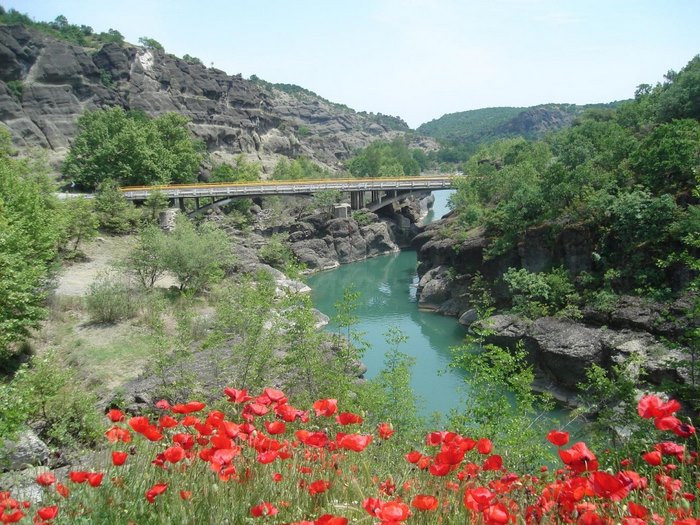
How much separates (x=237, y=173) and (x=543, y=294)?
37.5m

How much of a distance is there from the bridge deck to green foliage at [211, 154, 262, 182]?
537 centimetres

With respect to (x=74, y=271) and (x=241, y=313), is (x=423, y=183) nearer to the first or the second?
(x=74, y=271)

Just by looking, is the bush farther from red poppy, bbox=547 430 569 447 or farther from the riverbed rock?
red poppy, bbox=547 430 569 447

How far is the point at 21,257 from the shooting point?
41.8 feet

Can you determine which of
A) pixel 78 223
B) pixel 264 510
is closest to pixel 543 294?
pixel 264 510

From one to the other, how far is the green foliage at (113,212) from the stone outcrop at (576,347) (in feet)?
75.7

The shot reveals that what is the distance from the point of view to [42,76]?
161ft

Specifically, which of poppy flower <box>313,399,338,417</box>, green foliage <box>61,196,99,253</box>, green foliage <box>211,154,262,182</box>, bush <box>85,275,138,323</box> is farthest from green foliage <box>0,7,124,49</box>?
poppy flower <box>313,399,338,417</box>

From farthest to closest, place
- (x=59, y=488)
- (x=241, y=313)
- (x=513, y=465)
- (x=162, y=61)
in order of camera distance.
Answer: (x=162, y=61), (x=241, y=313), (x=513, y=465), (x=59, y=488)

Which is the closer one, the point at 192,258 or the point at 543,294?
the point at 543,294

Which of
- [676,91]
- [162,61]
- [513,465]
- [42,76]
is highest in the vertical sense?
[162,61]

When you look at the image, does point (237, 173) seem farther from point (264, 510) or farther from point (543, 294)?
point (264, 510)

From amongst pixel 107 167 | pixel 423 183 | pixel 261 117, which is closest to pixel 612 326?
pixel 423 183

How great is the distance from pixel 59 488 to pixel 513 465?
455 cm
